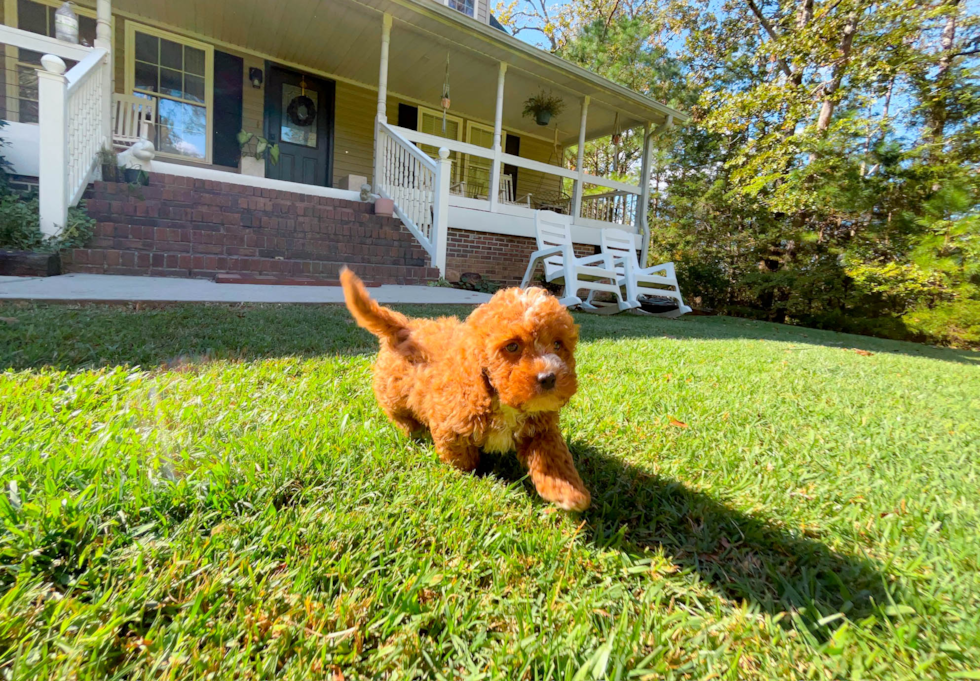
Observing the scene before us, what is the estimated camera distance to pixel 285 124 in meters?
9.88

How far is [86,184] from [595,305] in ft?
25.2

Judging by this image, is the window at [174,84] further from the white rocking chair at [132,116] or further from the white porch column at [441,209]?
the white porch column at [441,209]

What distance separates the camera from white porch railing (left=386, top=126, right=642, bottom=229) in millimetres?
8539

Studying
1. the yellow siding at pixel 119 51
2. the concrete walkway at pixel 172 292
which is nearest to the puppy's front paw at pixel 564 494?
the concrete walkway at pixel 172 292

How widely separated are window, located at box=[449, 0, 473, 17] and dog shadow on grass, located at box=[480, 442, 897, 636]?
13.6 m

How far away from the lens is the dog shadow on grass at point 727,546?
1103 millimetres

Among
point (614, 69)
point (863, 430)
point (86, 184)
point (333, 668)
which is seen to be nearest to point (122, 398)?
point (333, 668)

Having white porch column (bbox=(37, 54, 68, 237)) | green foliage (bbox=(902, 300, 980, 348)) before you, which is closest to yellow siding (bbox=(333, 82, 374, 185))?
white porch column (bbox=(37, 54, 68, 237))

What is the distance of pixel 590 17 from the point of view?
1903 centimetres

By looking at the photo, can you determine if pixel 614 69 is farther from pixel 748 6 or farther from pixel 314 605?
pixel 314 605

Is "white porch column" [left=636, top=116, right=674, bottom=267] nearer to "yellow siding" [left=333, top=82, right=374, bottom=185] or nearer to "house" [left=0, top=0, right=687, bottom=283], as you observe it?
"house" [left=0, top=0, right=687, bottom=283]

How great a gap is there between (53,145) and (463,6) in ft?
34.5

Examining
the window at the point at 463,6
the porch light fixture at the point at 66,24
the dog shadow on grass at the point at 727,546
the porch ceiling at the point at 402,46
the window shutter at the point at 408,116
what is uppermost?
the window at the point at 463,6

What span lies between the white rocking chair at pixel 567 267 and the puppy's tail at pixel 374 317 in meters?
5.55
